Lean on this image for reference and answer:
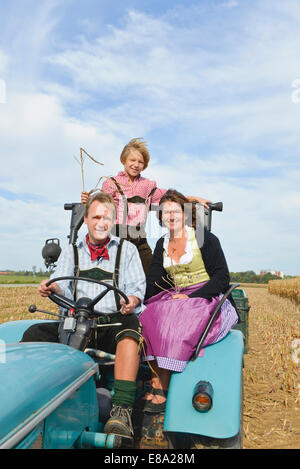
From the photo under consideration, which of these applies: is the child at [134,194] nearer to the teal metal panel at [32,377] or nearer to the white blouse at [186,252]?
the white blouse at [186,252]

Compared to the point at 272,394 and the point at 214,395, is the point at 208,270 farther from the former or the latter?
the point at 272,394

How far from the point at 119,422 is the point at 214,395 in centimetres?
54

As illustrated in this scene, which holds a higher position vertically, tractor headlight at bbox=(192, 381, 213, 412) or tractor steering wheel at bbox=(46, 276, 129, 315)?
tractor steering wheel at bbox=(46, 276, 129, 315)

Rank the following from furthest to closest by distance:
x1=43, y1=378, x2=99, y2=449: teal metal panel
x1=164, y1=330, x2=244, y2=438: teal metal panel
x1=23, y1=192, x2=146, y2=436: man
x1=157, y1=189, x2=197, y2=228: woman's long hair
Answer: x1=157, y1=189, x2=197, y2=228: woman's long hair, x1=23, y1=192, x2=146, y2=436: man, x1=164, y1=330, x2=244, y2=438: teal metal panel, x1=43, y1=378, x2=99, y2=449: teal metal panel

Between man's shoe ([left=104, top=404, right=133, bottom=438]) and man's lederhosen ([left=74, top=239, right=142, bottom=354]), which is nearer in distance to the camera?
man's shoe ([left=104, top=404, right=133, bottom=438])

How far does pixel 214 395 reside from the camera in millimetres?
2238

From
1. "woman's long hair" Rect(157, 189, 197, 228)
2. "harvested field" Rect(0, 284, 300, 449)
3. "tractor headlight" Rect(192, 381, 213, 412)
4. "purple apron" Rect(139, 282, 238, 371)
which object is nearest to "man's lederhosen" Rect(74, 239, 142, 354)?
"purple apron" Rect(139, 282, 238, 371)

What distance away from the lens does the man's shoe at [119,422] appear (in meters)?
2.15

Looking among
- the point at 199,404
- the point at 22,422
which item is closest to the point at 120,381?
the point at 199,404

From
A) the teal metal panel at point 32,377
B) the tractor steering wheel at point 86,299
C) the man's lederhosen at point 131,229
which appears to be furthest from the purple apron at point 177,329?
the man's lederhosen at point 131,229

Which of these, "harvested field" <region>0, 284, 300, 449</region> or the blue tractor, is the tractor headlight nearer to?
the blue tractor

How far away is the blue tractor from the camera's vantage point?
1.42m

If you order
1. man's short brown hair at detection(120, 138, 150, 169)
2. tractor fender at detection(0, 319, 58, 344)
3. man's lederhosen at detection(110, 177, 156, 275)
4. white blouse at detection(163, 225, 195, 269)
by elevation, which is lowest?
tractor fender at detection(0, 319, 58, 344)

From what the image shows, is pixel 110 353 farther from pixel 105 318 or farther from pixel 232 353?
pixel 232 353
